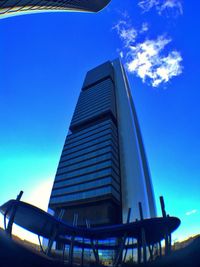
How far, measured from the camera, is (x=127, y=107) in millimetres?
111750

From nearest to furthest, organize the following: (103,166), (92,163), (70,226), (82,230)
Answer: (70,226) → (82,230) → (103,166) → (92,163)

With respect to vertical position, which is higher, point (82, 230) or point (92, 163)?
point (92, 163)

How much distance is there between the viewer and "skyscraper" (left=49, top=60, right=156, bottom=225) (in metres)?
74.8

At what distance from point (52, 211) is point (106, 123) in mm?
40341

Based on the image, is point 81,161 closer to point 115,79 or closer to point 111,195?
point 111,195

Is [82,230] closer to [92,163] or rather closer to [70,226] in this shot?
[70,226]

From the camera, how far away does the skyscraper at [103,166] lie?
245ft

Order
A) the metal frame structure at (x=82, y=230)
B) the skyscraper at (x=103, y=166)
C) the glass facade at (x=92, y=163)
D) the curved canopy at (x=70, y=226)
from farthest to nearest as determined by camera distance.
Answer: the skyscraper at (x=103, y=166) < the glass facade at (x=92, y=163) < the curved canopy at (x=70, y=226) < the metal frame structure at (x=82, y=230)

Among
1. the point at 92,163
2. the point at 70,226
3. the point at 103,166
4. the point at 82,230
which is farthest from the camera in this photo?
the point at 92,163

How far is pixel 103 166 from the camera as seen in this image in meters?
79.8

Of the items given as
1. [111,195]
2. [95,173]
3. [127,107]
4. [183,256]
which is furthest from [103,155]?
[183,256]

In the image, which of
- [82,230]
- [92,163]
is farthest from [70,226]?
[92,163]

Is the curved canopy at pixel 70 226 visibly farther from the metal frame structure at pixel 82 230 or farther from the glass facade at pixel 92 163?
the glass facade at pixel 92 163

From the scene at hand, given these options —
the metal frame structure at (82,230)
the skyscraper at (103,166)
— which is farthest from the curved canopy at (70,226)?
the skyscraper at (103,166)
